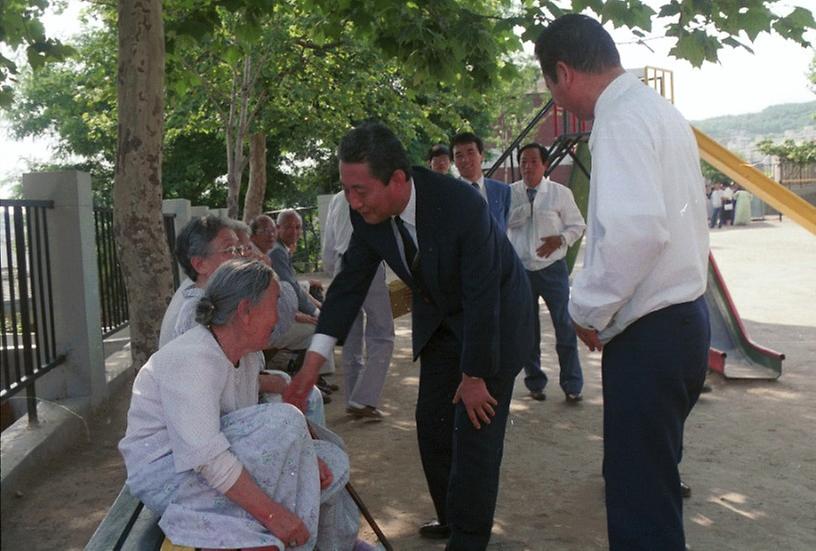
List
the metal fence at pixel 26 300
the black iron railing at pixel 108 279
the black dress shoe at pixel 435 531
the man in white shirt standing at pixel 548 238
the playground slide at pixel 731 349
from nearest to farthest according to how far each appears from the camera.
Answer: the black dress shoe at pixel 435 531 → the metal fence at pixel 26 300 → the man in white shirt standing at pixel 548 238 → the playground slide at pixel 731 349 → the black iron railing at pixel 108 279

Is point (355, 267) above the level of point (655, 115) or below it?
below

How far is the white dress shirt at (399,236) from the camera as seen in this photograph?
3.83 metres

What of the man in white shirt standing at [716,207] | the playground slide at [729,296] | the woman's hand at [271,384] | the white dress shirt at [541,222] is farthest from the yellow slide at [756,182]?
the man in white shirt standing at [716,207]

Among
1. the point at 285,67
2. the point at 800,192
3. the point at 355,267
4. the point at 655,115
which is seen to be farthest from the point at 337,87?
the point at 800,192

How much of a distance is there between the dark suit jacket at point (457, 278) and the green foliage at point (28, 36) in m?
5.12

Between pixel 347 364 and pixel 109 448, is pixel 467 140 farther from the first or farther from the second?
pixel 109 448

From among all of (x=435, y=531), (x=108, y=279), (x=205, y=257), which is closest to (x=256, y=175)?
(x=108, y=279)

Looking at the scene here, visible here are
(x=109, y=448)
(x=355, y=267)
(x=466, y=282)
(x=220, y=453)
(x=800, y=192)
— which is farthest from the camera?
(x=800, y=192)

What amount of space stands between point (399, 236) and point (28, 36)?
563cm

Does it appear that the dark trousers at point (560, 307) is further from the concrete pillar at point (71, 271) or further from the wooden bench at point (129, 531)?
the wooden bench at point (129, 531)

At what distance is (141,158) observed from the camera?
672cm

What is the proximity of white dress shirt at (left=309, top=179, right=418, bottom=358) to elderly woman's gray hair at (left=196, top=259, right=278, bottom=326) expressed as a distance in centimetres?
84

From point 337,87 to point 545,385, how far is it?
12881 millimetres

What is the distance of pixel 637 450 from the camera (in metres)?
3.04
